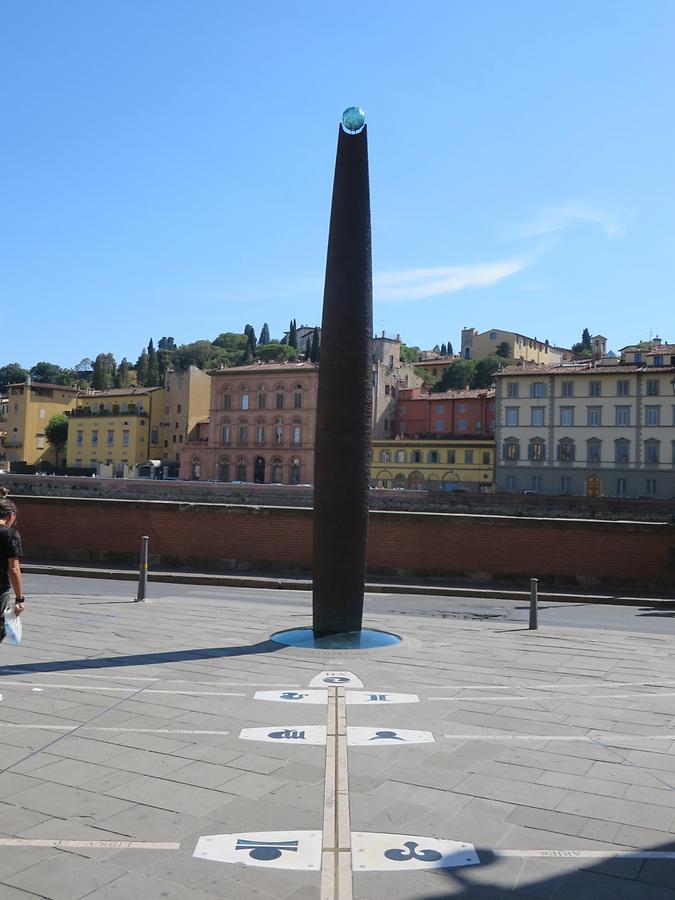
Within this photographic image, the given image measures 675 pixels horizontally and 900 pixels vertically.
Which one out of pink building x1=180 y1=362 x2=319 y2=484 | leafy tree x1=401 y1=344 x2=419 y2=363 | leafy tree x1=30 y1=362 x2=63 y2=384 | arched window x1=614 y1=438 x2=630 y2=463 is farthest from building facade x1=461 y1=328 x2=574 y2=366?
leafy tree x1=30 y1=362 x2=63 y2=384

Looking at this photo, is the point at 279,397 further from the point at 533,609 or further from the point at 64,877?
the point at 64,877

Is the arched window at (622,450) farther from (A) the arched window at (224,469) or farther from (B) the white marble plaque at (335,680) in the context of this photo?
(B) the white marble plaque at (335,680)

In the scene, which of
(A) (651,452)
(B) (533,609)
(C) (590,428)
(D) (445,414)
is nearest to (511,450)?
(C) (590,428)

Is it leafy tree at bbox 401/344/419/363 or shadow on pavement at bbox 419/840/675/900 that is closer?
shadow on pavement at bbox 419/840/675/900

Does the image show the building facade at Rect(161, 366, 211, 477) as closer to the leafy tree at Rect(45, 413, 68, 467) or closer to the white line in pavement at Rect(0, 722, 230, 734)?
the leafy tree at Rect(45, 413, 68, 467)

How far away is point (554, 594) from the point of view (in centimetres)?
1830

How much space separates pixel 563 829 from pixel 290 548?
1656 centimetres

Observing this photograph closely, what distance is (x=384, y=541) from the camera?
824 inches

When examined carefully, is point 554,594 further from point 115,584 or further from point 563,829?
point 563,829

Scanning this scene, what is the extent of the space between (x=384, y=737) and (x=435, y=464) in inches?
2616

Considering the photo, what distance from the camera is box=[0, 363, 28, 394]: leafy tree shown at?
174000 millimetres

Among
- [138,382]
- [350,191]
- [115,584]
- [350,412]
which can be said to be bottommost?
[115,584]

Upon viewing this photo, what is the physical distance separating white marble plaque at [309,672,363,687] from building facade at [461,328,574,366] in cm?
10563

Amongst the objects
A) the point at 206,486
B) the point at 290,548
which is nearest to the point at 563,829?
the point at 290,548
